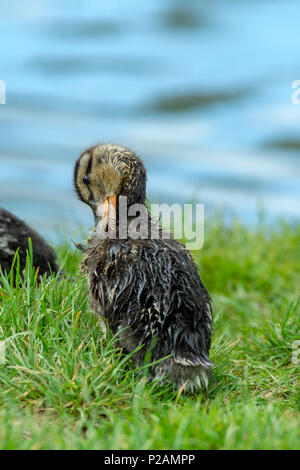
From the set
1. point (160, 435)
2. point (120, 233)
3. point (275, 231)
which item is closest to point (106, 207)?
point (120, 233)

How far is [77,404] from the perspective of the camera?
3703mm

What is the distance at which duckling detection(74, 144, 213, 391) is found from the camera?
4125mm

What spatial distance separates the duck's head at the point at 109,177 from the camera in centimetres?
461

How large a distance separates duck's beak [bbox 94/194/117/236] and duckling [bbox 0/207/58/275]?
922mm

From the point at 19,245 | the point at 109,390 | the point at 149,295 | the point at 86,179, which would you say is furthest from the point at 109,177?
the point at 109,390

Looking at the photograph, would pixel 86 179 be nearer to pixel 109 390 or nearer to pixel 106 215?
pixel 106 215

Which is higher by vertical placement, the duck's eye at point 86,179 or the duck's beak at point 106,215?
the duck's eye at point 86,179

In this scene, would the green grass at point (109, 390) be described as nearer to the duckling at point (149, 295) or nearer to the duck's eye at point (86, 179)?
the duckling at point (149, 295)

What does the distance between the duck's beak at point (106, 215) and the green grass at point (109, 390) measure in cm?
44

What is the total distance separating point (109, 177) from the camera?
4.64 meters

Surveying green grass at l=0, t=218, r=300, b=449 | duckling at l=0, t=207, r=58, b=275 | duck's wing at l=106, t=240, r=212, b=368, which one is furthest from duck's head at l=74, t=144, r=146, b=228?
duckling at l=0, t=207, r=58, b=275

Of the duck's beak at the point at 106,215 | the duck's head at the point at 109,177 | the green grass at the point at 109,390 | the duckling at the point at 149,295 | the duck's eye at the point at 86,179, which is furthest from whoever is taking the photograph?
the duck's eye at the point at 86,179

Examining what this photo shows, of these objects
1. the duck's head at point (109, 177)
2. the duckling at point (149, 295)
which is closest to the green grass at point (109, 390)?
the duckling at point (149, 295)

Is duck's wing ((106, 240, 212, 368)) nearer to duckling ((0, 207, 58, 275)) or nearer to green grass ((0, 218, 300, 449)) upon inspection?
green grass ((0, 218, 300, 449))
